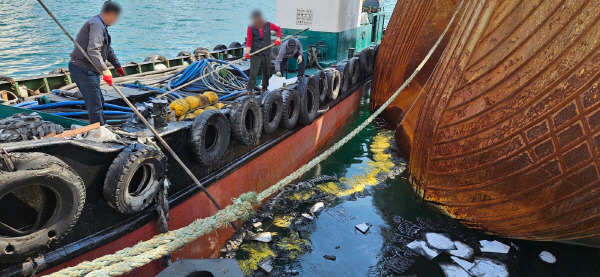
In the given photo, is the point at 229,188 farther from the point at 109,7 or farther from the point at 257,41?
the point at 257,41

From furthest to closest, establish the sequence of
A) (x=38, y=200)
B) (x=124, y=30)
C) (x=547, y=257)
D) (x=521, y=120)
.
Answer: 1. (x=124, y=30)
2. (x=547, y=257)
3. (x=521, y=120)
4. (x=38, y=200)

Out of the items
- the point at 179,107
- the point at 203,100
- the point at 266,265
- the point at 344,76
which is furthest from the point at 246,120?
the point at 344,76

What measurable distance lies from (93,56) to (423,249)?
4.19 meters

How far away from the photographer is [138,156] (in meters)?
2.81

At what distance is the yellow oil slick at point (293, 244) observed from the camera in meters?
4.29

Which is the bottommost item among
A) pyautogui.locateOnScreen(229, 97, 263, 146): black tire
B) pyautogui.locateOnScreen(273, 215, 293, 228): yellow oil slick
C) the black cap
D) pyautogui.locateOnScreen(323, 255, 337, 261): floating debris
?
pyautogui.locateOnScreen(323, 255, 337, 261): floating debris

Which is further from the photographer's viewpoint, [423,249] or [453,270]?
[423,249]

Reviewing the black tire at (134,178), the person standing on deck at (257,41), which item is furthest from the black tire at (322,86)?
the black tire at (134,178)

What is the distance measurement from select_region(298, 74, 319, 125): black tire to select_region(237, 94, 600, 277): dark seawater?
137 centimetres

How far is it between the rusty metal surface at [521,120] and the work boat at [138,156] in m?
2.17

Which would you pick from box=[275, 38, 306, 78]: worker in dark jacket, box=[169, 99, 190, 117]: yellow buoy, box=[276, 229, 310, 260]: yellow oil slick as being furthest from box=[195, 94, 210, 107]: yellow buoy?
box=[275, 38, 306, 78]: worker in dark jacket

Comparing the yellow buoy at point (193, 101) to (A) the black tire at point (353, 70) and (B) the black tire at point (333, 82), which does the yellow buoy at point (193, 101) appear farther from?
(A) the black tire at point (353, 70)

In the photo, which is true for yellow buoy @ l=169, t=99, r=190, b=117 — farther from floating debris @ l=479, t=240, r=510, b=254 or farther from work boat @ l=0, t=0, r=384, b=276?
floating debris @ l=479, t=240, r=510, b=254

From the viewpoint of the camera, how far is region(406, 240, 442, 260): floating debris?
4.32m
